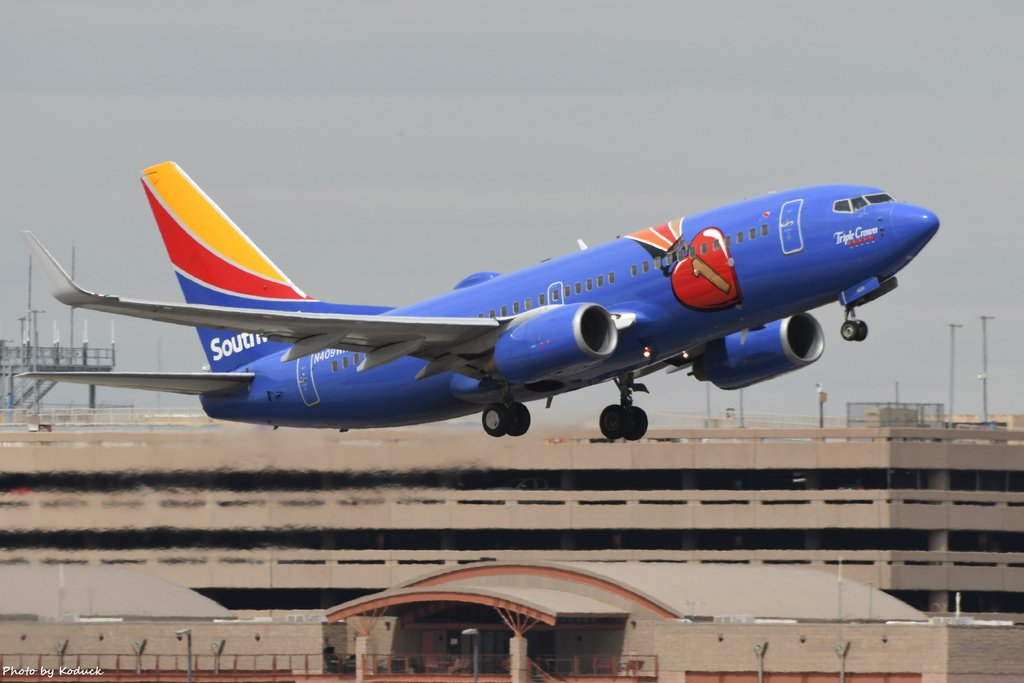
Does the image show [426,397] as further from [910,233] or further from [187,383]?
[910,233]

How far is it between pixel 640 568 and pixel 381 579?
15.9m

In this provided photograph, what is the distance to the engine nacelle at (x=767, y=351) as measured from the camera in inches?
2010

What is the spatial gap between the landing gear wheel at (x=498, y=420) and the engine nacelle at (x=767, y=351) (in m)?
6.15

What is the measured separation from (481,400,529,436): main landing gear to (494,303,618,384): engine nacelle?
7.93ft

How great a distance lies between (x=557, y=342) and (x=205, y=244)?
1759 cm

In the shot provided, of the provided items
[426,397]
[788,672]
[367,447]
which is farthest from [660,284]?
[788,672]

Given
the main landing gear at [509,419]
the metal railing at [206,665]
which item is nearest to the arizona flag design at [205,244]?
the main landing gear at [509,419]

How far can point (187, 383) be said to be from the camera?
179 feet

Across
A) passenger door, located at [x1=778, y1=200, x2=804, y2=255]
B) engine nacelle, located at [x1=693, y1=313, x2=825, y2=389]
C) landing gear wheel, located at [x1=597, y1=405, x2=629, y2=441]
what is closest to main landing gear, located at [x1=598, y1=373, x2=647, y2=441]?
landing gear wheel, located at [x1=597, y1=405, x2=629, y2=441]

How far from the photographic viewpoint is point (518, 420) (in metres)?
50.0

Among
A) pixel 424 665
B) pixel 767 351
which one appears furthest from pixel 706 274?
pixel 424 665

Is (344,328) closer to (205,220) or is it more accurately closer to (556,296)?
(556,296)

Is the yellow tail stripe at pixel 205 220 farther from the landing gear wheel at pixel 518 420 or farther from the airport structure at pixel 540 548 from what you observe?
the landing gear wheel at pixel 518 420

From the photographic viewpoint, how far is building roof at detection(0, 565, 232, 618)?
225ft
